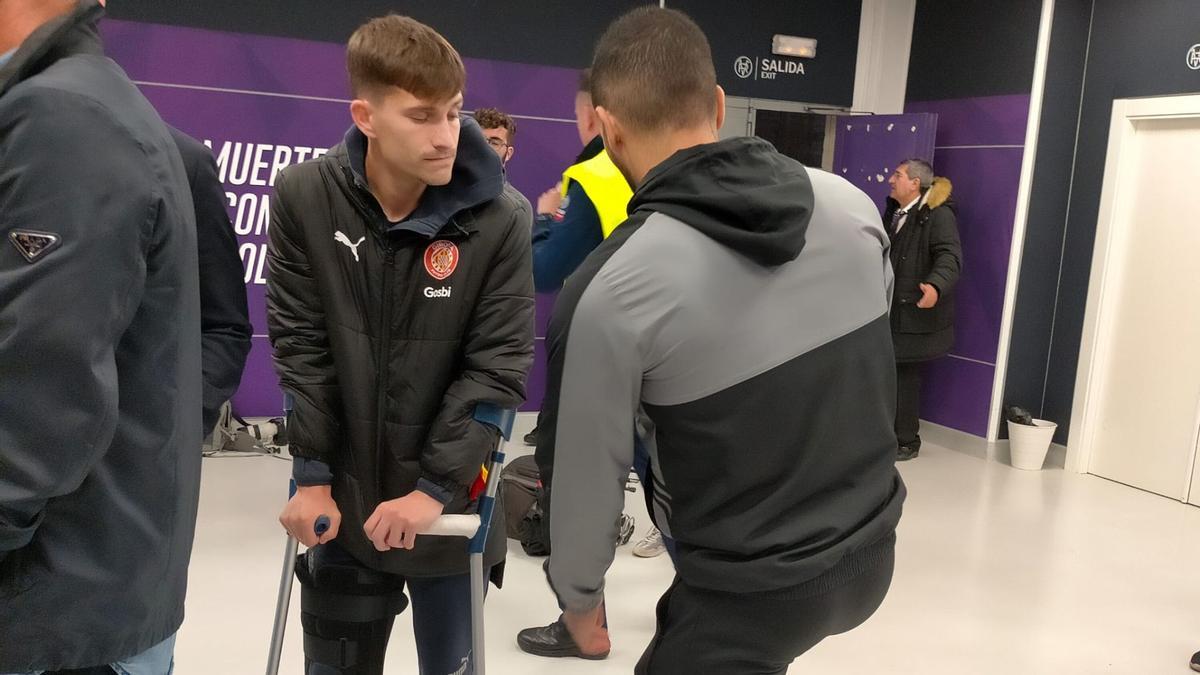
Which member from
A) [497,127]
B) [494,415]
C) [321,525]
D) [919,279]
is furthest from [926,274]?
[321,525]

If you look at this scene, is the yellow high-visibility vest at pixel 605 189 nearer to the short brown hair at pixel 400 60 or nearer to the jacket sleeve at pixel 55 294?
the short brown hair at pixel 400 60

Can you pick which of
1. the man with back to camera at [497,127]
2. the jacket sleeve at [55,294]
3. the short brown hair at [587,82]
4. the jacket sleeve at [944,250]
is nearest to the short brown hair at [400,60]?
the short brown hair at [587,82]

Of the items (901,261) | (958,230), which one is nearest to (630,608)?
(901,261)

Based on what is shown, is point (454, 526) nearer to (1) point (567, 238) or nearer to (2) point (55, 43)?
(2) point (55, 43)

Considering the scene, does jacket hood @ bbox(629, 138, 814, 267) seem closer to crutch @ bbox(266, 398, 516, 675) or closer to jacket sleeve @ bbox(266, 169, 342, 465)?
crutch @ bbox(266, 398, 516, 675)

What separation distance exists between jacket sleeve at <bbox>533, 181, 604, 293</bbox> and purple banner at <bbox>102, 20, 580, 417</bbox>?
341 cm

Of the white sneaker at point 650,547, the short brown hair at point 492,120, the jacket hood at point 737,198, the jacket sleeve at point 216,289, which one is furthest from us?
the short brown hair at point 492,120

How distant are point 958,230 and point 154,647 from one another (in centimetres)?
Result: 666

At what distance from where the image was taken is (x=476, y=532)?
1.89 m

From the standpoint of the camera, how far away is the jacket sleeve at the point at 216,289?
5.86ft

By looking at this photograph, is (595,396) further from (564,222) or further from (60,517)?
(564,222)

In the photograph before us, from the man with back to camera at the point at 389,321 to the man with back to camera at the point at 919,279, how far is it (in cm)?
527

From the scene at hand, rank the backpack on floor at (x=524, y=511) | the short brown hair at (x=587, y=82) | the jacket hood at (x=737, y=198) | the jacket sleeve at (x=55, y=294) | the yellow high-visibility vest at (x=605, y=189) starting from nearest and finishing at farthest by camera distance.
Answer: the jacket sleeve at (x=55, y=294)
the jacket hood at (x=737, y=198)
the short brown hair at (x=587, y=82)
the yellow high-visibility vest at (x=605, y=189)
the backpack on floor at (x=524, y=511)

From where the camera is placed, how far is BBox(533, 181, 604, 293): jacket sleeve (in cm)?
308
